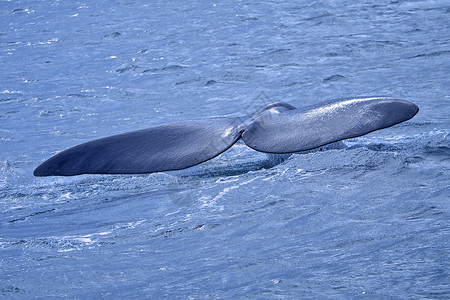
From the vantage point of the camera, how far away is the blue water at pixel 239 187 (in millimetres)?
4160

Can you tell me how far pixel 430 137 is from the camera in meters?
6.30

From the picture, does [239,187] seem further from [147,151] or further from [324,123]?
[324,123]

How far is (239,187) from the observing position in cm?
560

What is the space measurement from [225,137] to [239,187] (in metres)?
0.99

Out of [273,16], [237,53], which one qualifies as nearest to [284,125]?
[237,53]

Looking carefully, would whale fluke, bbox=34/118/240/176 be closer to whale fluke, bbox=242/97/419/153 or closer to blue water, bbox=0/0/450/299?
whale fluke, bbox=242/97/419/153

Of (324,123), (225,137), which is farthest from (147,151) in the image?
(324,123)

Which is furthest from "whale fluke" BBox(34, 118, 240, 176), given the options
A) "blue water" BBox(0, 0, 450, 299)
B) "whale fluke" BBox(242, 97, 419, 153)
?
"blue water" BBox(0, 0, 450, 299)

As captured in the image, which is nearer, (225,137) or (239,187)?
(225,137)

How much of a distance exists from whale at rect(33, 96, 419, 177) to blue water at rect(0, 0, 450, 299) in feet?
1.74

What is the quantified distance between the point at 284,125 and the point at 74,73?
6.91 metres

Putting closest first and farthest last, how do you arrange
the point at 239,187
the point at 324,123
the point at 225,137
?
the point at 324,123, the point at 225,137, the point at 239,187

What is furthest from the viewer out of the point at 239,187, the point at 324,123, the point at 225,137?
the point at 239,187

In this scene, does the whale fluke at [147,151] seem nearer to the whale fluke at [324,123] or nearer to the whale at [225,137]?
the whale at [225,137]
